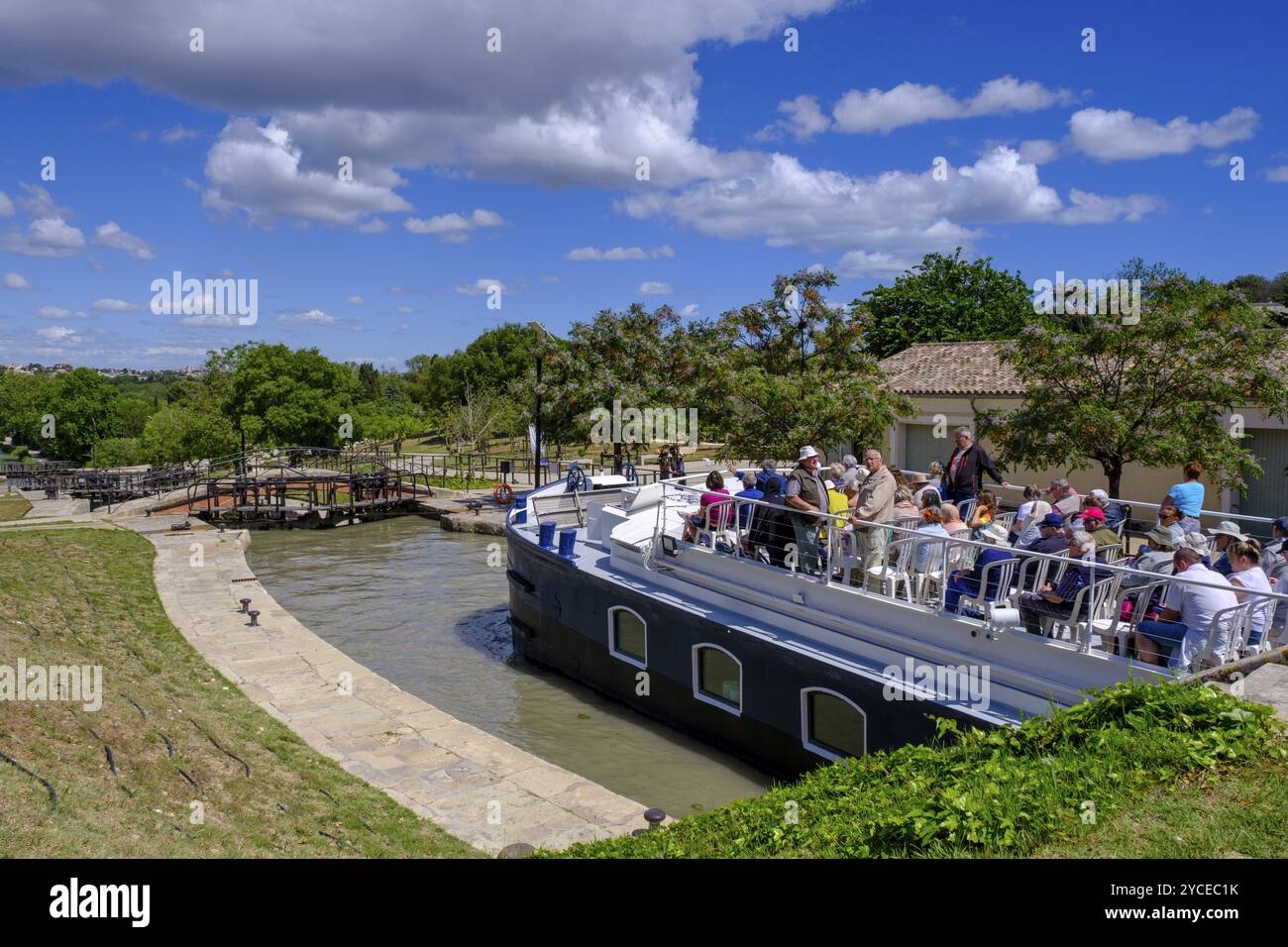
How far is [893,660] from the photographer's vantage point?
8.71m

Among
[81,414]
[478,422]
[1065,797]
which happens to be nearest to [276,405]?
[478,422]

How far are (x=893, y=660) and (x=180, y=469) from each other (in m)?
37.3

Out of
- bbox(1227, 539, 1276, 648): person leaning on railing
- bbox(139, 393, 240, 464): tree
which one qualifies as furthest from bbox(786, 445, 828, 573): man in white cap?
bbox(139, 393, 240, 464): tree

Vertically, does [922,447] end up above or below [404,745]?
above

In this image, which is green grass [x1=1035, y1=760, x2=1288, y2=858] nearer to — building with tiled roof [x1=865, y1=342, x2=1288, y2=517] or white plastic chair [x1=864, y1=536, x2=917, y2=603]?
white plastic chair [x1=864, y1=536, x2=917, y2=603]

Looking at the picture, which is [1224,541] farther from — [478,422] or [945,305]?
[478,422]

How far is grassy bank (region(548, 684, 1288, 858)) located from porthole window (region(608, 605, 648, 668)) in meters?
6.02

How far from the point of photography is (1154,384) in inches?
585

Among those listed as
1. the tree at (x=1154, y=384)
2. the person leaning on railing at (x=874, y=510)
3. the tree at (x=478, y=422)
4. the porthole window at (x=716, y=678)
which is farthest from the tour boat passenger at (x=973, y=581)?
the tree at (x=478, y=422)

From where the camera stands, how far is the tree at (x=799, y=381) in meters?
20.0

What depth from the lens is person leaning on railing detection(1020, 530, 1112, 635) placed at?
300 inches

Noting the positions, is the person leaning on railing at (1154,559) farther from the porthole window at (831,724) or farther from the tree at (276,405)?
the tree at (276,405)

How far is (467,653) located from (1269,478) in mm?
16561
